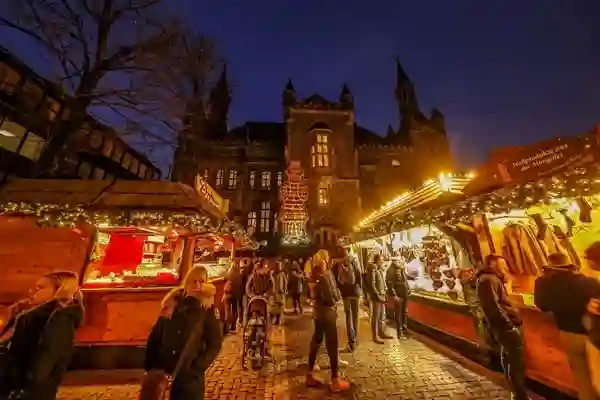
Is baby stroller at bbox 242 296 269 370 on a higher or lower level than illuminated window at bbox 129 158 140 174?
lower

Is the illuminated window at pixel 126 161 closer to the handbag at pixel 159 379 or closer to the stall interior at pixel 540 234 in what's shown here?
the handbag at pixel 159 379

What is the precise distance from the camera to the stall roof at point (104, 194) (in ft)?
20.3

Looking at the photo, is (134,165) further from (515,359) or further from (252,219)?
(515,359)

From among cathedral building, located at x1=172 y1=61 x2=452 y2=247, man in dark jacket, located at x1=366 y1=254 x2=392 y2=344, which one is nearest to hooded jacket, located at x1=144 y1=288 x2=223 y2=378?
man in dark jacket, located at x1=366 y1=254 x2=392 y2=344

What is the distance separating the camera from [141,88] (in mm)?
8367

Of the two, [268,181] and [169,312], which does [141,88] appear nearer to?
[169,312]

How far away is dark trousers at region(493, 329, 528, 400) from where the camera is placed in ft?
12.2

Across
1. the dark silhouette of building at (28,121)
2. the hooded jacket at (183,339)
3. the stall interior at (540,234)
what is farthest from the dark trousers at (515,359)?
the dark silhouette of building at (28,121)

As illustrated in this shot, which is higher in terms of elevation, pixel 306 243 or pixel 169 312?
pixel 306 243

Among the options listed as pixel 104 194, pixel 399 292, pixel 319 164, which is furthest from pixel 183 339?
pixel 319 164

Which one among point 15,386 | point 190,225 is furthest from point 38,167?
point 15,386

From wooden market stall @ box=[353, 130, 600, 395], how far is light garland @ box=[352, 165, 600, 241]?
1 centimetres

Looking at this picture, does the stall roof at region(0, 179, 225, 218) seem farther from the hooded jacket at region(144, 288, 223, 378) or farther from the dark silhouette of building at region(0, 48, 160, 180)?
the hooded jacket at region(144, 288, 223, 378)

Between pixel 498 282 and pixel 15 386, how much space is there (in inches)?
221
